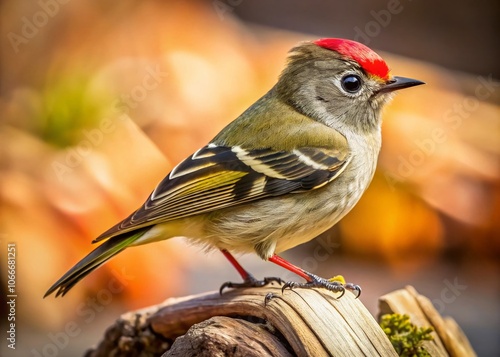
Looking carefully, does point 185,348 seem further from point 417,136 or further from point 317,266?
point 417,136

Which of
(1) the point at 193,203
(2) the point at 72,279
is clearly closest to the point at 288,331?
(1) the point at 193,203

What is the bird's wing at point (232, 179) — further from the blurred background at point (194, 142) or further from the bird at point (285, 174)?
the blurred background at point (194, 142)

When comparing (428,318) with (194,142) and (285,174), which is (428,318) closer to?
(285,174)

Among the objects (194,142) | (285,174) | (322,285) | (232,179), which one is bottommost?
(322,285)

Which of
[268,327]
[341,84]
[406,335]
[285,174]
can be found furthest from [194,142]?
[268,327]

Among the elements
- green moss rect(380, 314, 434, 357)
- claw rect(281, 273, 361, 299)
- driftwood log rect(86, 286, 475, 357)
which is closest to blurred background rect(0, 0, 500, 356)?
driftwood log rect(86, 286, 475, 357)

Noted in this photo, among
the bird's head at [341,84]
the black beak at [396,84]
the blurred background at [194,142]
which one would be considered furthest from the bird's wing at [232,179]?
the blurred background at [194,142]
